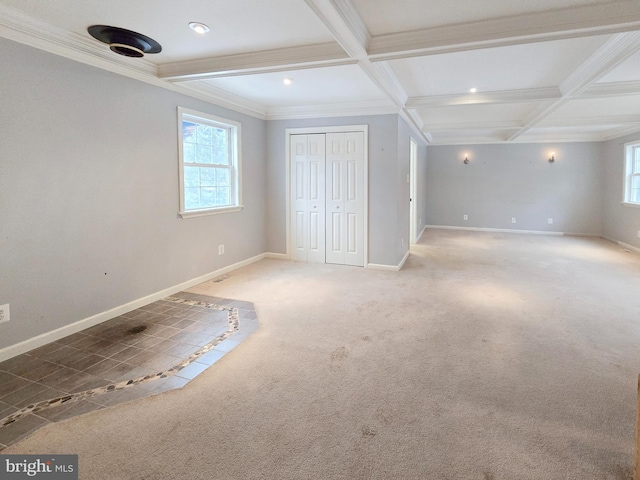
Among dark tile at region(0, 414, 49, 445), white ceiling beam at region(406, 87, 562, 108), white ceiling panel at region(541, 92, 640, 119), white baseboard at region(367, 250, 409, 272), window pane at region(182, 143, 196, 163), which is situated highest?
white ceiling panel at region(541, 92, 640, 119)

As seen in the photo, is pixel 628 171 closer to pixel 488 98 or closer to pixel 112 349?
A: pixel 488 98

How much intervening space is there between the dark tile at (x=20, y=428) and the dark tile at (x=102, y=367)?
1.59 feet

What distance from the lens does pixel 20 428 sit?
193cm

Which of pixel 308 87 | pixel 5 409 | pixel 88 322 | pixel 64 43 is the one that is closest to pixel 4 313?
pixel 88 322

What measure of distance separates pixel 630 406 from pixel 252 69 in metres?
3.76

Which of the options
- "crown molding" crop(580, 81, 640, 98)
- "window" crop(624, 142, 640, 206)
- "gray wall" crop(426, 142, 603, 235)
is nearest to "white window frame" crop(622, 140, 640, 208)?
"window" crop(624, 142, 640, 206)

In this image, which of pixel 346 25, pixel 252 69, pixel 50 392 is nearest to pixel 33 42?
pixel 252 69

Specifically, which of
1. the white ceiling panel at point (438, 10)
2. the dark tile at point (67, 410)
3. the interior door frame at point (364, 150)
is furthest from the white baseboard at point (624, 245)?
the dark tile at point (67, 410)

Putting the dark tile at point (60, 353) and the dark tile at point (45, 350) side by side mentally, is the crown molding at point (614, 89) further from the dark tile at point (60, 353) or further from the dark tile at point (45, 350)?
the dark tile at point (45, 350)

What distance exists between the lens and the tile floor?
2125mm

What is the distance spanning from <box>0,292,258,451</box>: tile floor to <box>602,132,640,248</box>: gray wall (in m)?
7.62

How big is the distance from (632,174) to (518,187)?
2.35 meters

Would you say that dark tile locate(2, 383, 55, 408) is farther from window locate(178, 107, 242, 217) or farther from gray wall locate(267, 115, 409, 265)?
gray wall locate(267, 115, 409, 265)

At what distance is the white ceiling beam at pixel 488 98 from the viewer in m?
4.46
